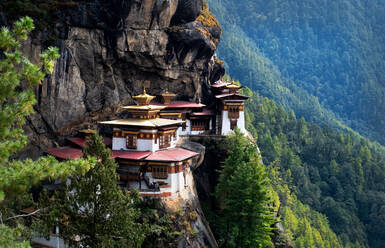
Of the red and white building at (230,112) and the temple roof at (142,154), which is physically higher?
the red and white building at (230,112)

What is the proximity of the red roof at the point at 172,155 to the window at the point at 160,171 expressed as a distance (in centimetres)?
66

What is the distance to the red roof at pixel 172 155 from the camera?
2817 cm

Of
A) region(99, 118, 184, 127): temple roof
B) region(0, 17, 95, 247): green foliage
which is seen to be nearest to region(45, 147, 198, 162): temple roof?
region(99, 118, 184, 127): temple roof

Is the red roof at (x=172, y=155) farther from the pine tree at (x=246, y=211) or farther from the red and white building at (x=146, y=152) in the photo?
the pine tree at (x=246, y=211)

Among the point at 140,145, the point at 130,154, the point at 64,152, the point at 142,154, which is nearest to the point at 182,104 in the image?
the point at 140,145

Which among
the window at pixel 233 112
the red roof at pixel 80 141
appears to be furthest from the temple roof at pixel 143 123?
the window at pixel 233 112

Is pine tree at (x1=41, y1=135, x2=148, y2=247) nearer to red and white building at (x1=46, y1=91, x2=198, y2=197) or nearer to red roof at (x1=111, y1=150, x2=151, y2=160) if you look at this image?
red and white building at (x1=46, y1=91, x2=198, y2=197)

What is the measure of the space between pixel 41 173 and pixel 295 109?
155 m

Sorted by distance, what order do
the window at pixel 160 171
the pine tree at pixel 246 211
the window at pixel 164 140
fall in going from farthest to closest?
the window at pixel 164 140 < the pine tree at pixel 246 211 < the window at pixel 160 171

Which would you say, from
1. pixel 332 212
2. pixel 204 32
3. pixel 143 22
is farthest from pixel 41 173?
pixel 332 212

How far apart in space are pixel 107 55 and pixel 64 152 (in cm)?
895

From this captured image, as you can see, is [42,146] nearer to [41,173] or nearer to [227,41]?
[41,173]

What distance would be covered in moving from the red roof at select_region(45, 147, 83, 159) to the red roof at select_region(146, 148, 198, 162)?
526 centimetres

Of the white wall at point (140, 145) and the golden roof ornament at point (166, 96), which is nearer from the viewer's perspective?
the white wall at point (140, 145)
